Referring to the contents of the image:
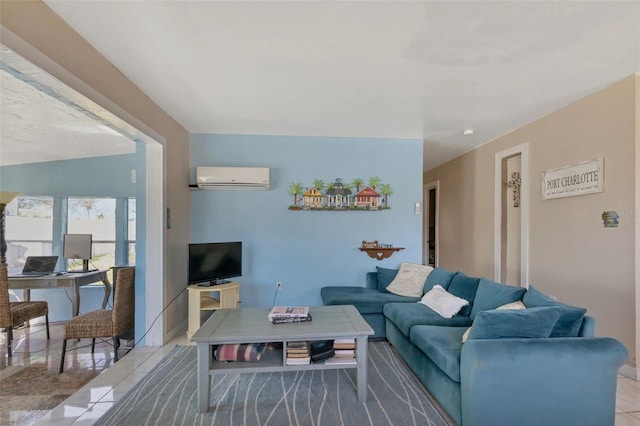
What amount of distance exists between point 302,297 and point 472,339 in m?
2.57

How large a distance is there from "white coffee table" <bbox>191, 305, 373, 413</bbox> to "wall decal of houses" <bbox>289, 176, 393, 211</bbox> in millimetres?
1935

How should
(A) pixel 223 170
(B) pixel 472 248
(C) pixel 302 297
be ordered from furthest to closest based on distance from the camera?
(B) pixel 472 248 → (C) pixel 302 297 → (A) pixel 223 170

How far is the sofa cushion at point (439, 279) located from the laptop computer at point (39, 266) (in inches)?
182

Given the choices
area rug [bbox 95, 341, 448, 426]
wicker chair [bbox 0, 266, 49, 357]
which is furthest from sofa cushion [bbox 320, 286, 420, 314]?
wicker chair [bbox 0, 266, 49, 357]

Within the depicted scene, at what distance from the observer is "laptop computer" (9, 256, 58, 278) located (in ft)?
12.5

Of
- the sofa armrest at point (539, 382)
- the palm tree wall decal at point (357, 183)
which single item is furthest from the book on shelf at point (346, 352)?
the palm tree wall decal at point (357, 183)

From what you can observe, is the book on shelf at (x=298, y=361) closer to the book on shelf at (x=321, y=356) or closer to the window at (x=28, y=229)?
the book on shelf at (x=321, y=356)

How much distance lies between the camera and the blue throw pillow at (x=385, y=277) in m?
3.88

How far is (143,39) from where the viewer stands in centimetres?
199

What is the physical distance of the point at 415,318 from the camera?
8.91 feet

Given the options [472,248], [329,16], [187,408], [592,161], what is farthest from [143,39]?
[472,248]

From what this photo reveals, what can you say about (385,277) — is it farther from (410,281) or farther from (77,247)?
(77,247)

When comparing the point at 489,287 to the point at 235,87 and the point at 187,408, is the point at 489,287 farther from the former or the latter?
the point at 235,87

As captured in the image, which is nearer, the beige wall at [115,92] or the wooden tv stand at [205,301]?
the beige wall at [115,92]
